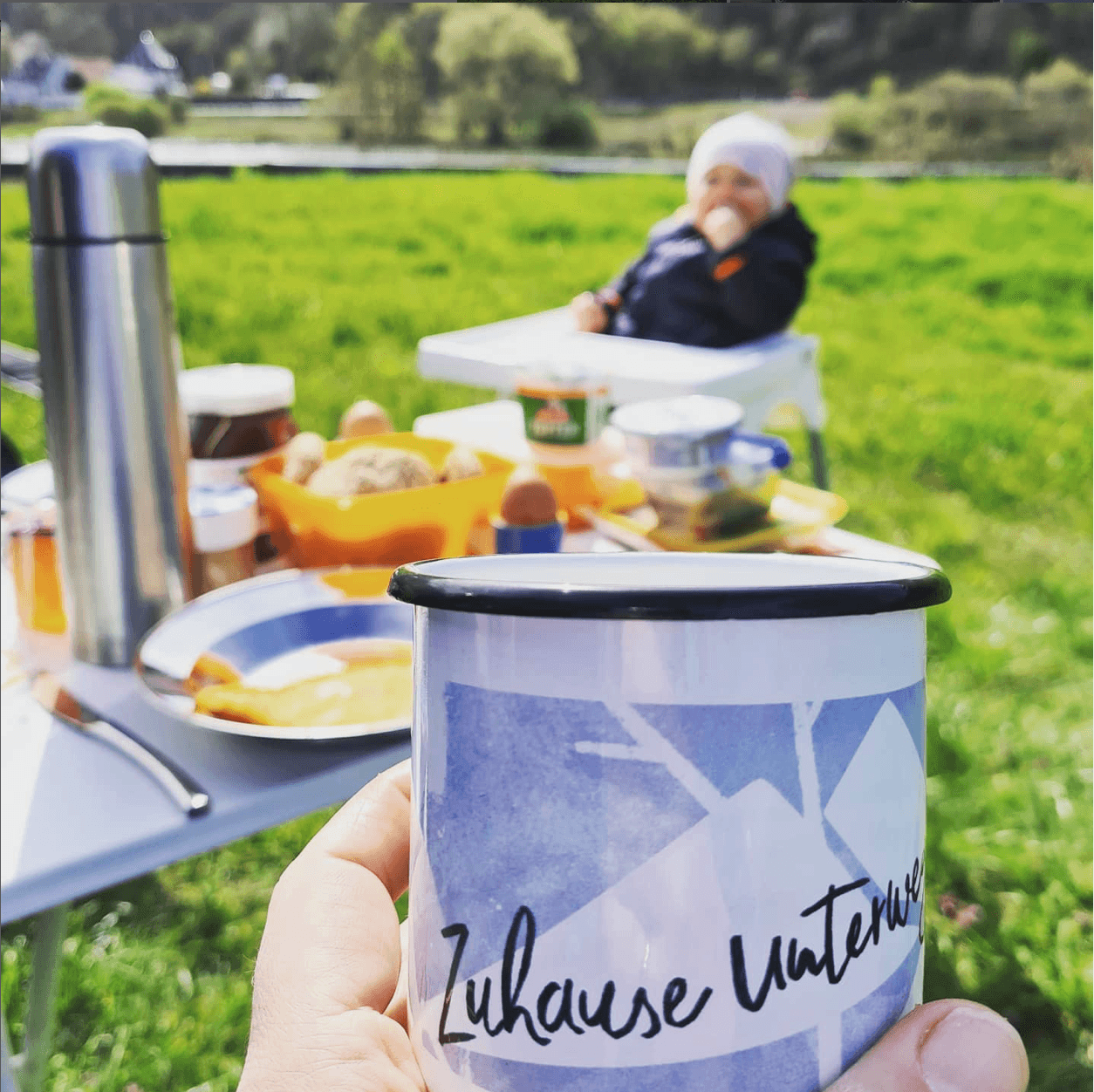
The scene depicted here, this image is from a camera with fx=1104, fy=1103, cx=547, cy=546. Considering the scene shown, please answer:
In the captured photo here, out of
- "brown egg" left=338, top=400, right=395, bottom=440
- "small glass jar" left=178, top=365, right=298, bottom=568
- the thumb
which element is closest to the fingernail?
the thumb

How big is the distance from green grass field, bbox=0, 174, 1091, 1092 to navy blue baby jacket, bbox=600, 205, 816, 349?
2.03ft

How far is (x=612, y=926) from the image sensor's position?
0.97 feet

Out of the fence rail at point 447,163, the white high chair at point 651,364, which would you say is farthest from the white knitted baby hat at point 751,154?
the fence rail at point 447,163

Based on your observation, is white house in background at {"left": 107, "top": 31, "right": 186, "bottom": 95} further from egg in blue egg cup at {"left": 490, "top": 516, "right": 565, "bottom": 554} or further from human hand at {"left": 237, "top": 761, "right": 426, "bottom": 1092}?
human hand at {"left": 237, "top": 761, "right": 426, "bottom": 1092}

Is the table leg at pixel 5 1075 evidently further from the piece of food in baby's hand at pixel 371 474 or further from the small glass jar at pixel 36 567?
the piece of food in baby's hand at pixel 371 474

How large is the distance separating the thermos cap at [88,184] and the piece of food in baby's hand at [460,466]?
0.34m

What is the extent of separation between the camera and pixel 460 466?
39.6 inches

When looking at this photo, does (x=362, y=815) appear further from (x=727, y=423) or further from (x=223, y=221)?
(x=223, y=221)

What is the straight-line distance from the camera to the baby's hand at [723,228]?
2.24 metres

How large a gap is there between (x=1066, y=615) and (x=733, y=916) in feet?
6.95

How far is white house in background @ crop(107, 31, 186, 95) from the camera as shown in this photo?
457 centimetres

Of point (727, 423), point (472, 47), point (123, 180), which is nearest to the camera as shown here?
point (123, 180)

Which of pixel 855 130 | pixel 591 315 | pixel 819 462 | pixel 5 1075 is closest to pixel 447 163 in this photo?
pixel 855 130

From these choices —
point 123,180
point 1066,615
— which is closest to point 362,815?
point 123,180
